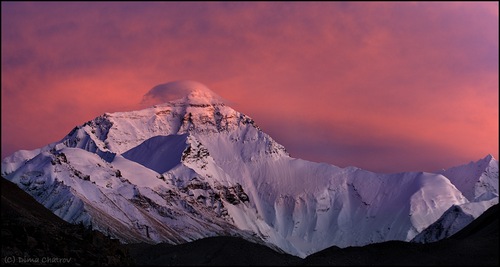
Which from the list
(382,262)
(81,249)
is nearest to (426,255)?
(382,262)

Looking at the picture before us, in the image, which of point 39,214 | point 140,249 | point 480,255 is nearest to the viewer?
point 480,255

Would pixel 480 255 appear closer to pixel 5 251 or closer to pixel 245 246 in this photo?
pixel 245 246

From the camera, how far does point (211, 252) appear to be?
8456cm

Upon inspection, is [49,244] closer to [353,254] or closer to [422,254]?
[353,254]

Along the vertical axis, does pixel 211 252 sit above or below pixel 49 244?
above

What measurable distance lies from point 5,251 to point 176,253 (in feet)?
56.0

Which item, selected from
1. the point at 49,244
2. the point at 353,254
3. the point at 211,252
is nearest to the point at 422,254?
the point at 353,254

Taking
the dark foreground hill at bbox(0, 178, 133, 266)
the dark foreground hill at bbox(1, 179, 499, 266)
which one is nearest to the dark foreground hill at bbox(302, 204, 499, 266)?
the dark foreground hill at bbox(1, 179, 499, 266)

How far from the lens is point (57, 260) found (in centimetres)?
8075

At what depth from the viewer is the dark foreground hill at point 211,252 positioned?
260 ft

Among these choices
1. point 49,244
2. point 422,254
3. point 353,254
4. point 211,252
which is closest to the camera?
point 422,254

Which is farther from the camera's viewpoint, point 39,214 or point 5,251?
point 39,214

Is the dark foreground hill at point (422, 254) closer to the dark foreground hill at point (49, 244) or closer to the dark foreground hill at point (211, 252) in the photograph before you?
the dark foreground hill at point (211, 252)

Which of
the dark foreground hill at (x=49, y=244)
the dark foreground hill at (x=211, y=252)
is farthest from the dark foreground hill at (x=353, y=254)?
the dark foreground hill at (x=49, y=244)
